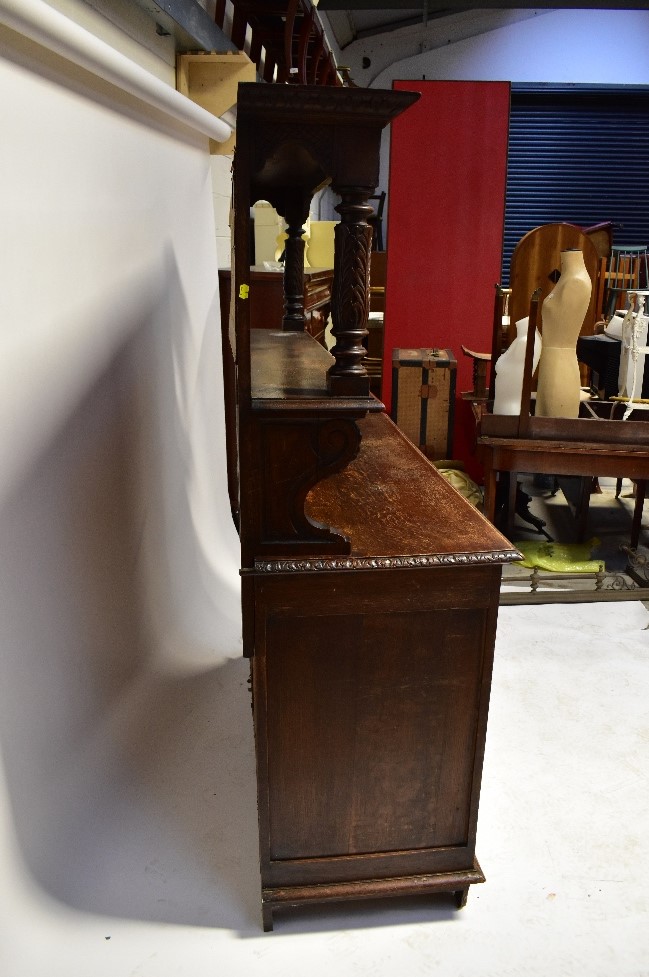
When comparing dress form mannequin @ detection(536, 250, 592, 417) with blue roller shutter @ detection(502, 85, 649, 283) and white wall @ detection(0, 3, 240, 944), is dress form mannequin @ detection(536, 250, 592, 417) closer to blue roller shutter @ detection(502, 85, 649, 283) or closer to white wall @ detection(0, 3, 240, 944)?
white wall @ detection(0, 3, 240, 944)

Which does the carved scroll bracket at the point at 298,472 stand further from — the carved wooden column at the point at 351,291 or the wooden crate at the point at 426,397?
the wooden crate at the point at 426,397

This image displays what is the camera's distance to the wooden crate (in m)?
4.68

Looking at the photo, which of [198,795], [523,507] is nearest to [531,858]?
[198,795]

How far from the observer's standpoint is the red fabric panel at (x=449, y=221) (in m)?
5.07

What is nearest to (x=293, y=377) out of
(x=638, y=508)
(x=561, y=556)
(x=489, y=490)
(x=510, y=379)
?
(x=489, y=490)

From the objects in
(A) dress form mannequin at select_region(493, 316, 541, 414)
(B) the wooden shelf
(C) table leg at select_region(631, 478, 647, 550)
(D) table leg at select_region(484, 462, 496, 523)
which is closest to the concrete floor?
(D) table leg at select_region(484, 462, 496, 523)

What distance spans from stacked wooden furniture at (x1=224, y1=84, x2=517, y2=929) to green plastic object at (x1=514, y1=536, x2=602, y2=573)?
74.9 inches

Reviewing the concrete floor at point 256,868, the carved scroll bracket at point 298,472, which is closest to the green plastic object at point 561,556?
the concrete floor at point 256,868

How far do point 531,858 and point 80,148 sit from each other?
2072mm

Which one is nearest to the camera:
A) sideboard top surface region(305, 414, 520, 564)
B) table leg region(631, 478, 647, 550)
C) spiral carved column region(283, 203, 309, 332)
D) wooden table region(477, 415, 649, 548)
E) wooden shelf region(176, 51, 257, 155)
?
sideboard top surface region(305, 414, 520, 564)

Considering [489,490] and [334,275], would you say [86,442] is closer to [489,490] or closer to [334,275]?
[334,275]

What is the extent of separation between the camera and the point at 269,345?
2.57 meters

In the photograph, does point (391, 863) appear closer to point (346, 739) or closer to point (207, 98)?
point (346, 739)

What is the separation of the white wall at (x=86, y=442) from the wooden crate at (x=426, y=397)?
1856 mm
